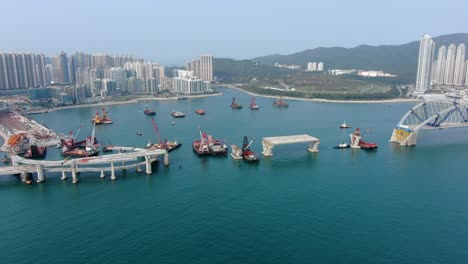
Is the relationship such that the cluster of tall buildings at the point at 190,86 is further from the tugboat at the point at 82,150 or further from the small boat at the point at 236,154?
the small boat at the point at 236,154

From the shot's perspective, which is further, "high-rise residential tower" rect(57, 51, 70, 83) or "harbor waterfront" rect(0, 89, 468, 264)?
"high-rise residential tower" rect(57, 51, 70, 83)

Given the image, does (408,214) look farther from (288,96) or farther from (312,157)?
(288,96)

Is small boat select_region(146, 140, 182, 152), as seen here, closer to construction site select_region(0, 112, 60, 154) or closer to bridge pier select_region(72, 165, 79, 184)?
bridge pier select_region(72, 165, 79, 184)

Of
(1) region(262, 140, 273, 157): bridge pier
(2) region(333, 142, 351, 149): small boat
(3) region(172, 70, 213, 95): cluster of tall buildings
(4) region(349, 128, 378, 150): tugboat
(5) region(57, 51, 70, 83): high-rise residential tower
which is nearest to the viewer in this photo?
(1) region(262, 140, 273, 157): bridge pier

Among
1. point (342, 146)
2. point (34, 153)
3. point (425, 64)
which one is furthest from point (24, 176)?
point (425, 64)

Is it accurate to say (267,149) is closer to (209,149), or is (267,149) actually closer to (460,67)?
(209,149)

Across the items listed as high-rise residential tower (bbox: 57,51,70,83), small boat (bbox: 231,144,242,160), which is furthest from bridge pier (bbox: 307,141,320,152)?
high-rise residential tower (bbox: 57,51,70,83)
